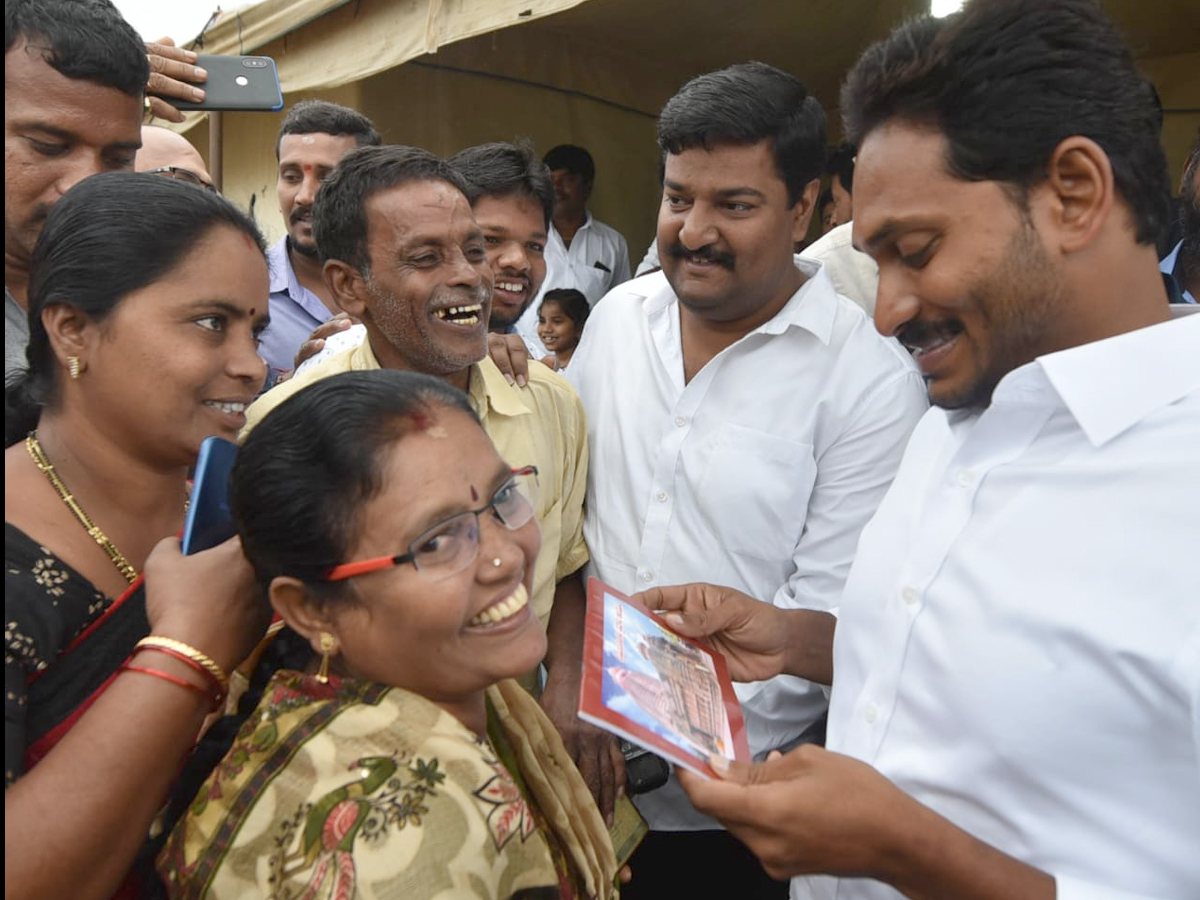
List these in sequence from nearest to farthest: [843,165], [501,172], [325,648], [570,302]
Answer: [325,648] → [501,172] → [843,165] → [570,302]

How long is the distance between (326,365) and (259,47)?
4.69 metres

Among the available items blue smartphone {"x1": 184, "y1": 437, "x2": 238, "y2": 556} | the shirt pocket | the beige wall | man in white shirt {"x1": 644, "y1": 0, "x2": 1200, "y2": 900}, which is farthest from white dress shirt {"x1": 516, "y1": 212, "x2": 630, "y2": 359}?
man in white shirt {"x1": 644, "y1": 0, "x2": 1200, "y2": 900}

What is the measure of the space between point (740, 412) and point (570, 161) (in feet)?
16.9

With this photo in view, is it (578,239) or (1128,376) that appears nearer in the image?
(1128,376)

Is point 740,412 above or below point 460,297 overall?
below

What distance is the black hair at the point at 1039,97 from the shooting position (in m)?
1.46

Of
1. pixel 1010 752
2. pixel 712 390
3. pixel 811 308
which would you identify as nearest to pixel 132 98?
pixel 712 390

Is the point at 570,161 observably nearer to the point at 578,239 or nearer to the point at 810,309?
the point at 578,239

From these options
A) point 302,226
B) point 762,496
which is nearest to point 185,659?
point 762,496

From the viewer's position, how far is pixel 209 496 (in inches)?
64.6

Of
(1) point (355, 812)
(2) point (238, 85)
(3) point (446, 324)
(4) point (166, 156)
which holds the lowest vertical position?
(1) point (355, 812)

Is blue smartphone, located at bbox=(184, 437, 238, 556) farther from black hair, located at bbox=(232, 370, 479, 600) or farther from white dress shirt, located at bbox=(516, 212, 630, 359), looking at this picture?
white dress shirt, located at bbox=(516, 212, 630, 359)

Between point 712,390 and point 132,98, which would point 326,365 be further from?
point 712,390

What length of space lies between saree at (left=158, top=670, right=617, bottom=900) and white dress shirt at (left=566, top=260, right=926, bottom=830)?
103cm
